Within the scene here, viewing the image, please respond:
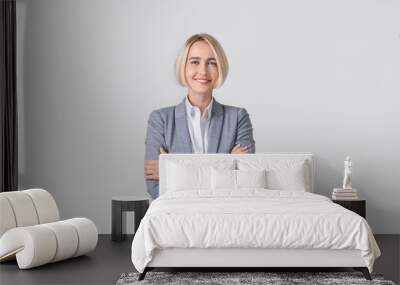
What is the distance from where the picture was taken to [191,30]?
7.39m

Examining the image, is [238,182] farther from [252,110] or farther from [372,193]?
[372,193]

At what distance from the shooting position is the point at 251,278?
4980 millimetres

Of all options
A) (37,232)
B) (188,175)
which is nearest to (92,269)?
(37,232)

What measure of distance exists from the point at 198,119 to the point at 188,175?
0.88 metres

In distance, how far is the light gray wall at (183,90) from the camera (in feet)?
24.2

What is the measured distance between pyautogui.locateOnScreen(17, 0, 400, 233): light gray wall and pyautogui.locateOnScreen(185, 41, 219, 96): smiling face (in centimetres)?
18

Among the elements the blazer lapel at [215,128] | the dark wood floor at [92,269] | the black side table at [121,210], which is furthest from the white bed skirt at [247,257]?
the blazer lapel at [215,128]

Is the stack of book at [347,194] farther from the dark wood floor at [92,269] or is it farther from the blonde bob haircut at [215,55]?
the blonde bob haircut at [215,55]

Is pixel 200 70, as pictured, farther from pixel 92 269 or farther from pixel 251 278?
pixel 251 278

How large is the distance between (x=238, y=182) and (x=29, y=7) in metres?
2.98

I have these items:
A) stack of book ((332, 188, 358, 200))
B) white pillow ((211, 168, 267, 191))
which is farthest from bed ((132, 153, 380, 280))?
stack of book ((332, 188, 358, 200))

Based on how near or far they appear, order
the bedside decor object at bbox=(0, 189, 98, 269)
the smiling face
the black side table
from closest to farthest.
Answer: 1. the bedside decor object at bbox=(0, 189, 98, 269)
2. the black side table
3. the smiling face

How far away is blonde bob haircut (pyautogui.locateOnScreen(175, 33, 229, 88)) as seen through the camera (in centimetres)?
730

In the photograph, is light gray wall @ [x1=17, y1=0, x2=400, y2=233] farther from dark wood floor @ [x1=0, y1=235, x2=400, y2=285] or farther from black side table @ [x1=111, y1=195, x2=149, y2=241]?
dark wood floor @ [x1=0, y1=235, x2=400, y2=285]
